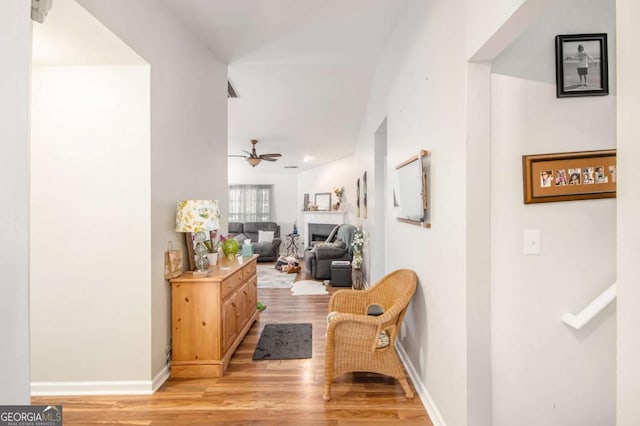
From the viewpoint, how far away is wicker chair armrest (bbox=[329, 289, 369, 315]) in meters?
2.60

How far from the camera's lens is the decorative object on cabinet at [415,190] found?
2055mm

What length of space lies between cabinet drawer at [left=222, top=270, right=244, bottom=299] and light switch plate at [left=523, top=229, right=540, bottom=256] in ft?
6.83

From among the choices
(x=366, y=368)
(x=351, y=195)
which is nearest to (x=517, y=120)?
(x=366, y=368)

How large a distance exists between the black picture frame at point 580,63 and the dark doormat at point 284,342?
2.65 metres

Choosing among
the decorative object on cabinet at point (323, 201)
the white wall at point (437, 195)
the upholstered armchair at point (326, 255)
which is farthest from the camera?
the decorative object on cabinet at point (323, 201)

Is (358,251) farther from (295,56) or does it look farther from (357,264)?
(295,56)

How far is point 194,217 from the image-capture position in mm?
2385

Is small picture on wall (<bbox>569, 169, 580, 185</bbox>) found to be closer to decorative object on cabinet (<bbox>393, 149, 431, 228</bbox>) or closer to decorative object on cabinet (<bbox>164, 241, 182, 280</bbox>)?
decorative object on cabinet (<bbox>393, 149, 431, 228</bbox>)

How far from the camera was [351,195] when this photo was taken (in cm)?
711

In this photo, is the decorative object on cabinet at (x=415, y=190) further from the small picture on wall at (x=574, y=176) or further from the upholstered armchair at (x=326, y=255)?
the upholstered armchair at (x=326, y=255)

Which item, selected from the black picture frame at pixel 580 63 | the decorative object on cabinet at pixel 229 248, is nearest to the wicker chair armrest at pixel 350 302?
the decorative object on cabinet at pixel 229 248

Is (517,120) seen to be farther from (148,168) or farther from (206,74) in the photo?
(206,74)

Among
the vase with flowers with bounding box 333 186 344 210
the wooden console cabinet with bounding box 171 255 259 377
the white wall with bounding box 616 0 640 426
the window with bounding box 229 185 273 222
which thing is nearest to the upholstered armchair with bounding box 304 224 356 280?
the vase with flowers with bounding box 333 186 344 210

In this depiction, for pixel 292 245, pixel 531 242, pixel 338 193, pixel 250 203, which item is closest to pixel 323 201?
pixel 338 193
